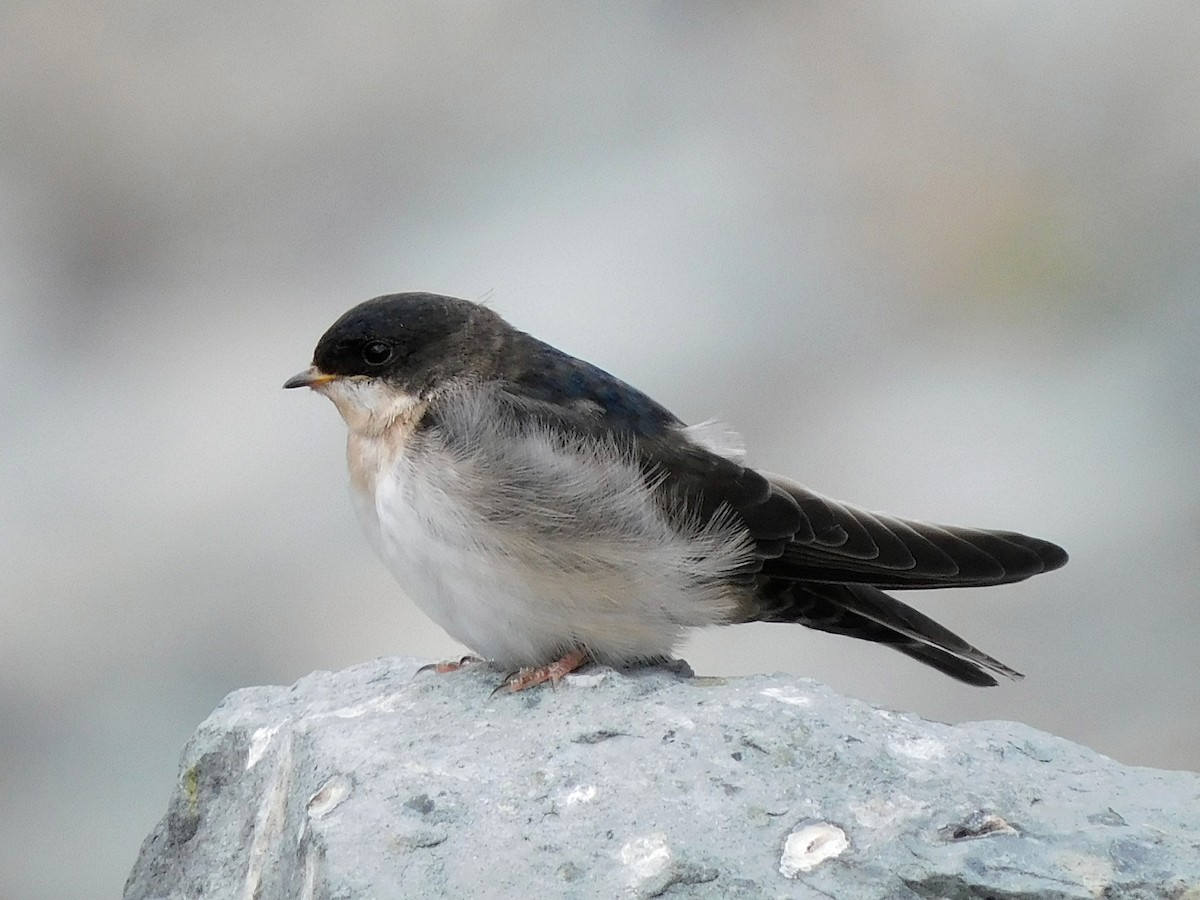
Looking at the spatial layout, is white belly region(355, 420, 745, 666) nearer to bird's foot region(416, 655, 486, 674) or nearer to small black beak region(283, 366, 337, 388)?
bird's foot region(416, 655, 486, 674)

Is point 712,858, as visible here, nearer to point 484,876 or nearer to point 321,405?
point 484,876

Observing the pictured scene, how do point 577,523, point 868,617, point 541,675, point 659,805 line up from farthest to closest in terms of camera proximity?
1. point 868,617
2. point 577,523
3. point 541,675
4. point 659,805

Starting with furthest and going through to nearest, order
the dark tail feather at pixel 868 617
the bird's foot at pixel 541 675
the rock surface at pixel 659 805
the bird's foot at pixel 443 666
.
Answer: the dark tail feather at pixel 868 617
the bird's foot at pixel 443 666
the bird's foot at pixel 541 675
the rock surface at pixel 659 805

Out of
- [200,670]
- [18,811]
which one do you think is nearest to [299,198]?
[200,670]

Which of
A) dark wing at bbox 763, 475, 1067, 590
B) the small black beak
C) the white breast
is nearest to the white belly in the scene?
the white breast

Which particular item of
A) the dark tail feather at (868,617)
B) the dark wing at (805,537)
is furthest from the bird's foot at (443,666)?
the dark tail feather at (868,617)

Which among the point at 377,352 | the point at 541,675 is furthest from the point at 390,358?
the point at 541,675

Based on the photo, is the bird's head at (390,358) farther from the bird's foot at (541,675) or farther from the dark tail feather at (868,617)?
the dark tail feather at (868,617)

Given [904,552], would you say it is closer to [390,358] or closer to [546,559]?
[546,559]
